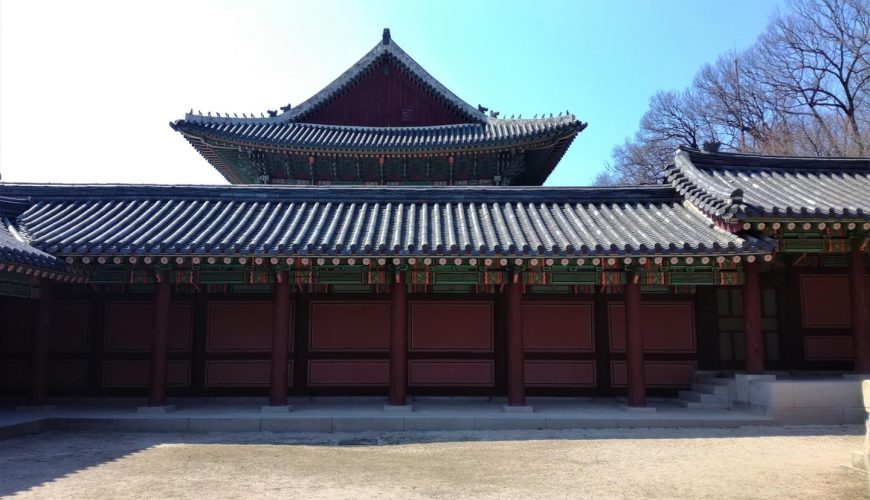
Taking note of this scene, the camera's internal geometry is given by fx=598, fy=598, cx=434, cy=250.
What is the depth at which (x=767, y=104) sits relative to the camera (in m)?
33.2

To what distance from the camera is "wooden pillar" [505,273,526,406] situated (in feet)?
35.9

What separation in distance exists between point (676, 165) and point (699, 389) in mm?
Result: 4918

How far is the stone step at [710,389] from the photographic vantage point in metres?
11.4

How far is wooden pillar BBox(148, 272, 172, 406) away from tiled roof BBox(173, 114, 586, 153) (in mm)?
7383

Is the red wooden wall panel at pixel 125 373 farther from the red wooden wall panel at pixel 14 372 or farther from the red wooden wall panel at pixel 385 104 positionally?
the red wooden wall panel at pixel 385 104

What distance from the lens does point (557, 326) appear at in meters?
12.7

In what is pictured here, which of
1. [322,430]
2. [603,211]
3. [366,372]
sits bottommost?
[322,430]

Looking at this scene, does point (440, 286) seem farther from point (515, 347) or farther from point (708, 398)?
A: point (708, 398)

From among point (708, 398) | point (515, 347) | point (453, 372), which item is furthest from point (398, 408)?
point (708, 398)

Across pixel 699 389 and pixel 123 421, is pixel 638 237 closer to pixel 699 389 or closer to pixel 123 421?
pixel 699 389

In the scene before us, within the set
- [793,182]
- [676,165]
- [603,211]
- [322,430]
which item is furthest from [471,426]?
[793,182]

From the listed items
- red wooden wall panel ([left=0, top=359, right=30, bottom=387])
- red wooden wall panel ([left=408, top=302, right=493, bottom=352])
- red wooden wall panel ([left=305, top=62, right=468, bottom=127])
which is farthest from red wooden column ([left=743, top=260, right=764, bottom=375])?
red wooden wall panel ([left=0, top=359, right=30, bottom=387])

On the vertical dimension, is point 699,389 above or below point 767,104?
below

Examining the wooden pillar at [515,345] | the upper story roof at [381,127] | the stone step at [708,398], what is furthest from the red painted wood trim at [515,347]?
the upper story roof at [381,127]
